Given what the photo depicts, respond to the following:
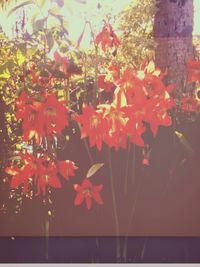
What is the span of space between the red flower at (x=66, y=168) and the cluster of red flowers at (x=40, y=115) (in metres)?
0.15

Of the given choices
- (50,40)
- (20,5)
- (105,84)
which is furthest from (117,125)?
(20,5)

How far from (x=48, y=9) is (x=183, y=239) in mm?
1332

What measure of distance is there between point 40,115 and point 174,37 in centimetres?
77

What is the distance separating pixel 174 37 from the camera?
6.73 feet

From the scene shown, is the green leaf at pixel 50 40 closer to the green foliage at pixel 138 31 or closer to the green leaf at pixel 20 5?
the green leaf at pixel 20 5

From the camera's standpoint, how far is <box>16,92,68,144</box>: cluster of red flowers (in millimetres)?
2066

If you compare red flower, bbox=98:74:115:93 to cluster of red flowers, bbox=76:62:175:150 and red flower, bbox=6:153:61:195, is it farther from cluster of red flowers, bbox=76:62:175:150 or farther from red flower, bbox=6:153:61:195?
red flower, bbox=6:153:61:195

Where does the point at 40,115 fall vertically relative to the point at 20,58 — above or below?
below

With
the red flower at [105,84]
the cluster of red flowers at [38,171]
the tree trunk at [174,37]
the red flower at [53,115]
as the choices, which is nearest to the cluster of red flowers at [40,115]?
the red flower at [53,115]

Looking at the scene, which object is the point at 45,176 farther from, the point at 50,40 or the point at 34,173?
the point at 50,40

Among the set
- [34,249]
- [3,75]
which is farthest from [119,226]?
[3,75]

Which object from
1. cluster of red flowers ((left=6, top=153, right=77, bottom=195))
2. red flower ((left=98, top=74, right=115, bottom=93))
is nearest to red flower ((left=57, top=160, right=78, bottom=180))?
cluster of red flowers ((left=6, top=153, right=77, bottom=195))

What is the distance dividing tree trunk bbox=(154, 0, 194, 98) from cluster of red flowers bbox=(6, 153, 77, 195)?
67 centimetres

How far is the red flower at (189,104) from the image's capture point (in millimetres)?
2057
